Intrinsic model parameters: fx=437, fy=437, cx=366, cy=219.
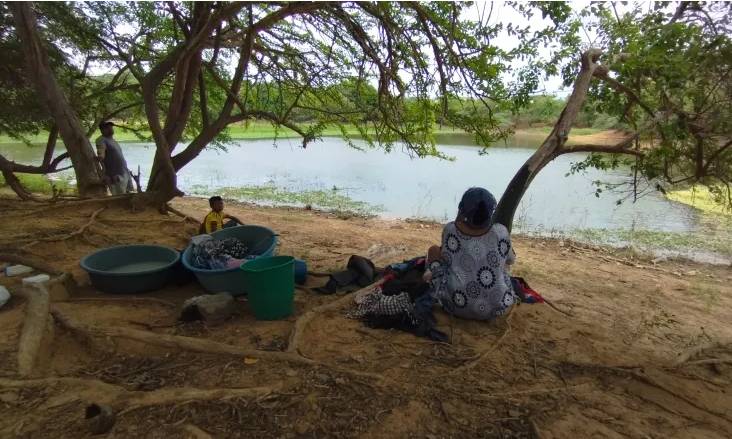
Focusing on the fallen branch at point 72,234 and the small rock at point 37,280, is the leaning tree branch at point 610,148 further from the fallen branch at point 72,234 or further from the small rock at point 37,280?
the fallen branch at point 72,234

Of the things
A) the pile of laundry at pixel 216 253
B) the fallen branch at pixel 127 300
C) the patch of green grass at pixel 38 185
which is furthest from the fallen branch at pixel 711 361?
the patch of green grass at pixel 38 185

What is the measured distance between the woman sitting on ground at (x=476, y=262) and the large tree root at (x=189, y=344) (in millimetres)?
984

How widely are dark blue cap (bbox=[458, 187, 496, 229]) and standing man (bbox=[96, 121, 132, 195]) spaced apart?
17.4ft

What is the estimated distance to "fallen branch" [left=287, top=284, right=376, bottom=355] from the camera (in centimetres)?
266

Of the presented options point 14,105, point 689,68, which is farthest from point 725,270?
point 14,105

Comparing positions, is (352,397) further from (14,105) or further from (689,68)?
(14,105)

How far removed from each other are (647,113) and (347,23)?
2988 mm

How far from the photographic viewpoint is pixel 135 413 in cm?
197

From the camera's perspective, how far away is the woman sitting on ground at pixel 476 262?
2938mm

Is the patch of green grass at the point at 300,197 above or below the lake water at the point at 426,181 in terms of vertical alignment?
below

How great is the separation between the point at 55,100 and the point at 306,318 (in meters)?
4.57

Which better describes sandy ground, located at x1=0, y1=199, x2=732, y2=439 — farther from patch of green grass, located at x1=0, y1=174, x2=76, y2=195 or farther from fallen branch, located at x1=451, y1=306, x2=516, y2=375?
patch of green grass, located at x1=0, y1=174, x2=76, y2=195

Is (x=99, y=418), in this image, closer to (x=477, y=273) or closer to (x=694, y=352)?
(x=477, y=273)

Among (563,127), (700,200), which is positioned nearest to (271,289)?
(563,127)
